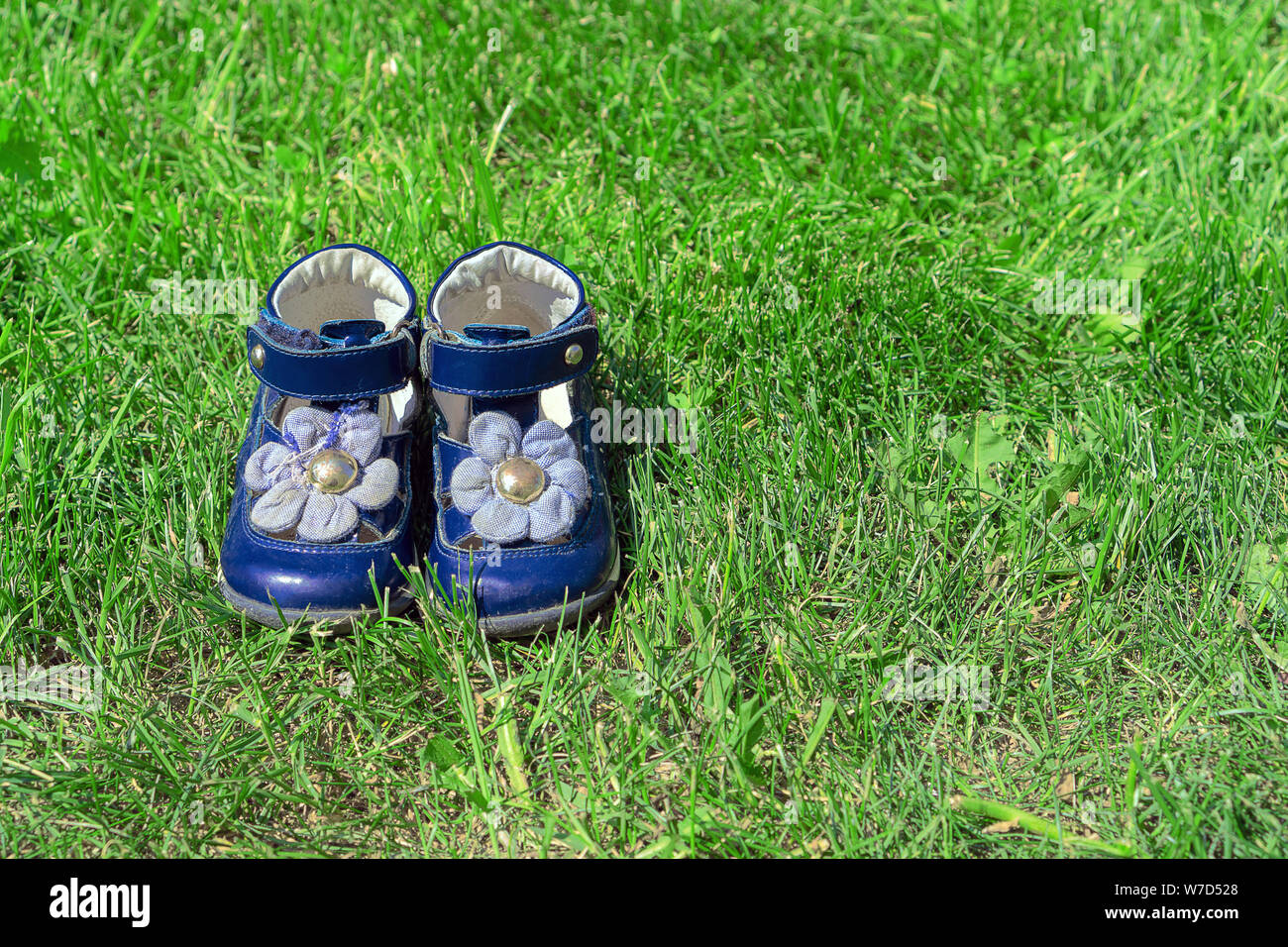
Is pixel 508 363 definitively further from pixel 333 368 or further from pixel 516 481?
pixel 333 368

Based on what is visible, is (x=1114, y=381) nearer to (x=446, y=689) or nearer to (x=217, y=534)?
(x=446, y=689)

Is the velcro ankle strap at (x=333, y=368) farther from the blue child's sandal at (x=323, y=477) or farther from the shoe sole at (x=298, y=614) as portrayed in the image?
the shoe sole at (x=298, y=614)

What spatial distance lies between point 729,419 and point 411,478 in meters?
0.84

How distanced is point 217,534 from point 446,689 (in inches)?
29.0

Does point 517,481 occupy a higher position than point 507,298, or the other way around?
point 507,298

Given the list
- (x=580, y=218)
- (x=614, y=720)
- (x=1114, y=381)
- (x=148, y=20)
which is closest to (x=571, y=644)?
(x=614, y=720)

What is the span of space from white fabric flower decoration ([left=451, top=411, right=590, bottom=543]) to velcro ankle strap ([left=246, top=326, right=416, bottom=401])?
8.8 inches

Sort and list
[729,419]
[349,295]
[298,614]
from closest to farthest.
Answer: [298,614] < [349,295] < [729,419]

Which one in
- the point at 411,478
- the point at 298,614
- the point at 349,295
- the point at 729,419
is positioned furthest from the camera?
the point at 729,419

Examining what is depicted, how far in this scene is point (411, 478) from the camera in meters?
2.55

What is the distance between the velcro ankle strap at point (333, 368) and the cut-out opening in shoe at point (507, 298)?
0.59 ft

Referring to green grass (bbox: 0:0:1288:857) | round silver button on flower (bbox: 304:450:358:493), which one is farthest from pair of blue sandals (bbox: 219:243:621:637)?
green grass (bbox: 0:0:1288:857)

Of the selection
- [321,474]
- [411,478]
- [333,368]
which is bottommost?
[411,478]

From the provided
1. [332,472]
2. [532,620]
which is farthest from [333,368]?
[532,620]
